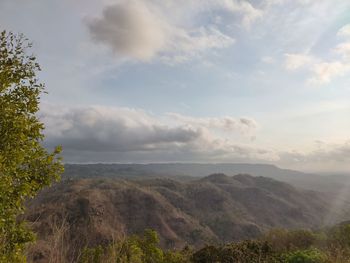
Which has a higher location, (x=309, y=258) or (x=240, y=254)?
(x=309, y=258)

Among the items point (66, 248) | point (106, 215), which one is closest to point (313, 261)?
point (66, 248)

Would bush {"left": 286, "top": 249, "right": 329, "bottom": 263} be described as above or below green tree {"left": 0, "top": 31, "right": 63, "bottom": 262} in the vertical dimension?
below

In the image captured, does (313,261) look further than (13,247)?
Yes

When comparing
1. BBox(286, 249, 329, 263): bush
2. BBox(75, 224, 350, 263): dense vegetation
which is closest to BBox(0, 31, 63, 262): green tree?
BBox(75, 224, 350, 263): dense vegetation

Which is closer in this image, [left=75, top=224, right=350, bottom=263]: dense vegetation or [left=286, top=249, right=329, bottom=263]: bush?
[left=75, top=224, right=350, bottom=263]: dense vegetation

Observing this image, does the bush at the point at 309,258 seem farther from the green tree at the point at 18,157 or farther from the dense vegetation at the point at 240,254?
the green tree at the point at 18,157

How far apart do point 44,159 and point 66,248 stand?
5.42m

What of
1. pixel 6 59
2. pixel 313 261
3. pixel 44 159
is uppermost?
pixel 6 59

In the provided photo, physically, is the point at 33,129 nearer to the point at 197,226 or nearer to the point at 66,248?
the point at 66,248

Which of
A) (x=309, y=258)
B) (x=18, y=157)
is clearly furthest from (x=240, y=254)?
(x=18, y=157)

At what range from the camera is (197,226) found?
198500mm

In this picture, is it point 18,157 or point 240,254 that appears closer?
point 18,157

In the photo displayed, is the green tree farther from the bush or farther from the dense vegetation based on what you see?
the bush

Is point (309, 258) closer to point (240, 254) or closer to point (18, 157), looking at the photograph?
point (240, 254)
